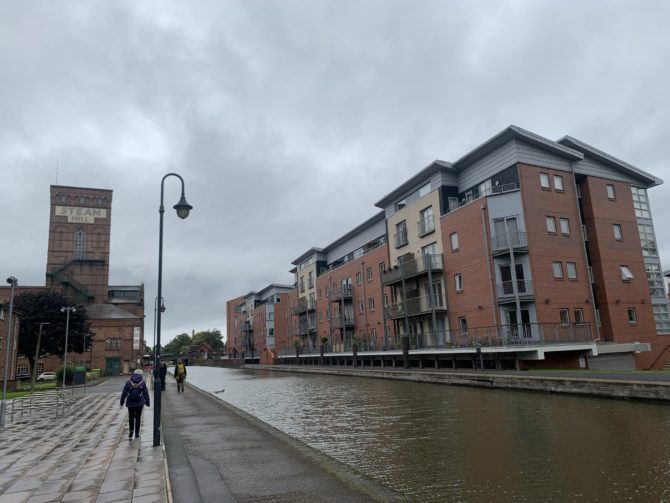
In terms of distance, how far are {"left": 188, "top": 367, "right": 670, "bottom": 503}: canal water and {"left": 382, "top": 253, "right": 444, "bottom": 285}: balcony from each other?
58.2 ft

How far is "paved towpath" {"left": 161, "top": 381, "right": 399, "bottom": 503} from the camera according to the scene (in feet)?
19.8

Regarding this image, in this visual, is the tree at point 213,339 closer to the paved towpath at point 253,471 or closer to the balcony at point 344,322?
the balcony at point 344,322

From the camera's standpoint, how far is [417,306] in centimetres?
3550

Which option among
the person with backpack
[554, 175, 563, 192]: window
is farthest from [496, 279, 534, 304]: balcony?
the person with backpack

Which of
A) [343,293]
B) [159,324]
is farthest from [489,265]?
[159,324]

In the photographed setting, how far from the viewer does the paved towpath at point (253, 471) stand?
6.04 m

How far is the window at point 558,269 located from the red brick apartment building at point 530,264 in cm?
7

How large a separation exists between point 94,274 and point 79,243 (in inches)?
259

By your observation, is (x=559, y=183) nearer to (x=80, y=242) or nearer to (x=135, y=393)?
(x=135, y=393)

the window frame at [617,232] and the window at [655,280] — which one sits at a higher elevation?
the window frame at [617,232]

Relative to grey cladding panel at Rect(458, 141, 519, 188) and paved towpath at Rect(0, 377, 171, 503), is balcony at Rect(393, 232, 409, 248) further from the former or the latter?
paved towpath at Rect(0, 377, 171, 503)

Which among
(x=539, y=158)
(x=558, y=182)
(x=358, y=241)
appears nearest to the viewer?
(x=539, y=158)

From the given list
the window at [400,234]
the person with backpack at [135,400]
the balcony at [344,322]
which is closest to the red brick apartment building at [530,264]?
the window at [400,234]

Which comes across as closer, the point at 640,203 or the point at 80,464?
the point at 80,464
